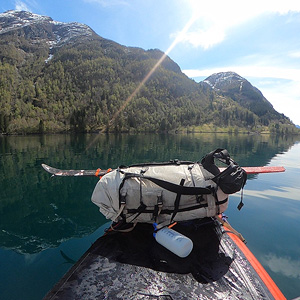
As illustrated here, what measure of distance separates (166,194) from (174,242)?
0.98m

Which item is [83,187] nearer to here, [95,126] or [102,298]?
[102,298]

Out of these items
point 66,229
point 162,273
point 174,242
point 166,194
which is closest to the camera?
point 162,273

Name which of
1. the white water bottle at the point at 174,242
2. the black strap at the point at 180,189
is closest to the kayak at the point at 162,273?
the white water bottle at the point at 174,242

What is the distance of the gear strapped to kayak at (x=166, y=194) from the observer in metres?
4.09

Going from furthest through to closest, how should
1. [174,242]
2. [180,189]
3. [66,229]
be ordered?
[66,229], [180,189], [174,242]

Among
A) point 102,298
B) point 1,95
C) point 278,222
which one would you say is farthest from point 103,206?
point 1,95

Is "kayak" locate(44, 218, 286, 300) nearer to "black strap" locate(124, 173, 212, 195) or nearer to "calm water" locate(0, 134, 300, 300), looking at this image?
"black strap" locate(124, 173, 212, 195)

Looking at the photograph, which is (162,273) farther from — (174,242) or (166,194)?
(166,194)

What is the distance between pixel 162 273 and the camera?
10.6ft

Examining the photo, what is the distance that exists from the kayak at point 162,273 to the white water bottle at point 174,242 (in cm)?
14

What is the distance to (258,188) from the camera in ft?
45.7

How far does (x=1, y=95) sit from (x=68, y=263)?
184m

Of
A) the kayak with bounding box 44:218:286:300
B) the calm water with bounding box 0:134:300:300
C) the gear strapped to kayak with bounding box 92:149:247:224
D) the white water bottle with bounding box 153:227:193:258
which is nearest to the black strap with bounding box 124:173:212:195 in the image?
the gear strapped to kayak with bounding box 92:149:247:224

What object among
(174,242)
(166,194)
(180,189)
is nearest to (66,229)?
(166,194)
